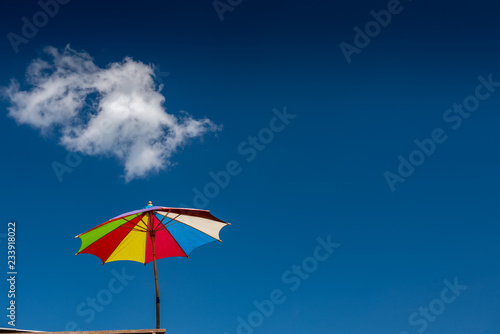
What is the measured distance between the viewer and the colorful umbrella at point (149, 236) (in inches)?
276

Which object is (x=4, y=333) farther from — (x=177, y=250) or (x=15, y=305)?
(x=15, y=305)

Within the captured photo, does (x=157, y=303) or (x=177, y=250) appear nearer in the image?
(x=157, y=303)

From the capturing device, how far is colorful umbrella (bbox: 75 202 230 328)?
23.0 feet

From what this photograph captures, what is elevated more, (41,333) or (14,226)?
(14,226)

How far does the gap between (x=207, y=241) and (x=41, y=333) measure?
3.29 m

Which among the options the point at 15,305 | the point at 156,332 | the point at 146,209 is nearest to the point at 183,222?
the point at 146,209

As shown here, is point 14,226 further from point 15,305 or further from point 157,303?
point 157,303

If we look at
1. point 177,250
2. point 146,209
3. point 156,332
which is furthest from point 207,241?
point 156,332

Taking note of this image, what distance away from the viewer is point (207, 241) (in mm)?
7535

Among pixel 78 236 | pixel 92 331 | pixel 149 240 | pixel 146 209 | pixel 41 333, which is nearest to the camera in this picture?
pixel 92 331

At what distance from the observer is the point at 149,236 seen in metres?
7.63

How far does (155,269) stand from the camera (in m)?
6.52

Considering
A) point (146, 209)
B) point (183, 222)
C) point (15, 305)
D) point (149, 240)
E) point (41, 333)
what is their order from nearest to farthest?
point (41, 333)
point (146, 209)
point (183, 222)
point (149, 240)
point (15, 305)

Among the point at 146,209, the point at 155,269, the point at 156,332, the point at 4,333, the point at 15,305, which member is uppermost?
the point at 15,305
